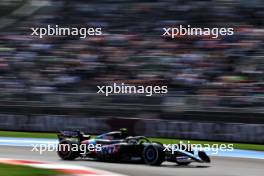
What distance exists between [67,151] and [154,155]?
6.51ft

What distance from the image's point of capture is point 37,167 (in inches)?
380

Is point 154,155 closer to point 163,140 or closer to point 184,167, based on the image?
point 184,167

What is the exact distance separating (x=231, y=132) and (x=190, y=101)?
1350mm

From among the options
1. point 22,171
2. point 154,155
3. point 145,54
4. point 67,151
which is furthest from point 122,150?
point 145,54

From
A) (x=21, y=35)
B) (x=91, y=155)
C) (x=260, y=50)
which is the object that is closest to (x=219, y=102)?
(x=260, y=50)

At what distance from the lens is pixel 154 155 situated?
985 cm

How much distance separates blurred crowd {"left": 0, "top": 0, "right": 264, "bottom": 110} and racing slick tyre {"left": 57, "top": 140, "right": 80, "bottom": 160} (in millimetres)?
4840

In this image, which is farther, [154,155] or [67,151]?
[67,151]

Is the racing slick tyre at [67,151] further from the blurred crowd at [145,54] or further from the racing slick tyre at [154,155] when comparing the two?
the blurred crowd at [145,54]

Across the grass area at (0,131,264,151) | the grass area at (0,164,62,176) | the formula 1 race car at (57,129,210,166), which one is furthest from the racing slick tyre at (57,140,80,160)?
the grass area at (0,131,264,151)

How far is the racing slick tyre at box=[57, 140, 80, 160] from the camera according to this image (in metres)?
11.0

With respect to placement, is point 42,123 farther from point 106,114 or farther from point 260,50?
point 260,50

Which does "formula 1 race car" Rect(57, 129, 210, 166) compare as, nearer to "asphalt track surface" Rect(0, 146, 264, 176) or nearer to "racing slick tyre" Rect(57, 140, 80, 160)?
"racing slick tyre" Rect(57, 140, 80, 160)

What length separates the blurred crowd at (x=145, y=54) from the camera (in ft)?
50.1
